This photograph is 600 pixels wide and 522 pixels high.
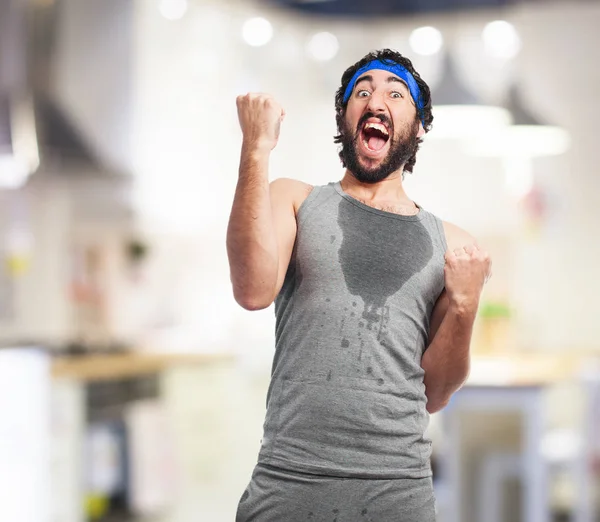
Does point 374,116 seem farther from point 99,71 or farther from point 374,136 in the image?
point 99,71

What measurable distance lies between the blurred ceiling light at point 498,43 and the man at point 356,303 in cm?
484

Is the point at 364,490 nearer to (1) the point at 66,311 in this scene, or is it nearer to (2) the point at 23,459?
(2) the point at 23,459

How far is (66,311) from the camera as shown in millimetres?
4461

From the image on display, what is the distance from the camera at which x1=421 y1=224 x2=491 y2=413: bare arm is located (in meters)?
0.56

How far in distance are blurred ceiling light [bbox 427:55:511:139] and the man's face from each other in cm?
192

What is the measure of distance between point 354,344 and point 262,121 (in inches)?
5.3

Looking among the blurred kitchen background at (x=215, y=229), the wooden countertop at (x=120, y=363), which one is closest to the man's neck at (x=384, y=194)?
the blurred kitchen background at (x=215, y=229)

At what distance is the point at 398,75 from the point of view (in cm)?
57

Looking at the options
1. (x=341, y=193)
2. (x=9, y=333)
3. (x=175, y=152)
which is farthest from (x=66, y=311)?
(x=341, y=193)

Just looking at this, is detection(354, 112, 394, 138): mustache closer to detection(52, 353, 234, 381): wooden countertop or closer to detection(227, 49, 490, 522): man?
detection(227, 49, 490, 522): man

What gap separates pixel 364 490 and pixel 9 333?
152 inches

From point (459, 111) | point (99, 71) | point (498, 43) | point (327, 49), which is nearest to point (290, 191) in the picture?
point (327, 49)

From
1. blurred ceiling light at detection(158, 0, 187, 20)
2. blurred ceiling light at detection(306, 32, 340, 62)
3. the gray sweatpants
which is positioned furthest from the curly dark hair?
blurred ceiling light at detection(158, 0, 187, 20)

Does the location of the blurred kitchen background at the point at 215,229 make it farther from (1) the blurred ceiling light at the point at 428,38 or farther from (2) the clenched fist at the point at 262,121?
(2) the clenched fist at the point at 262,121
